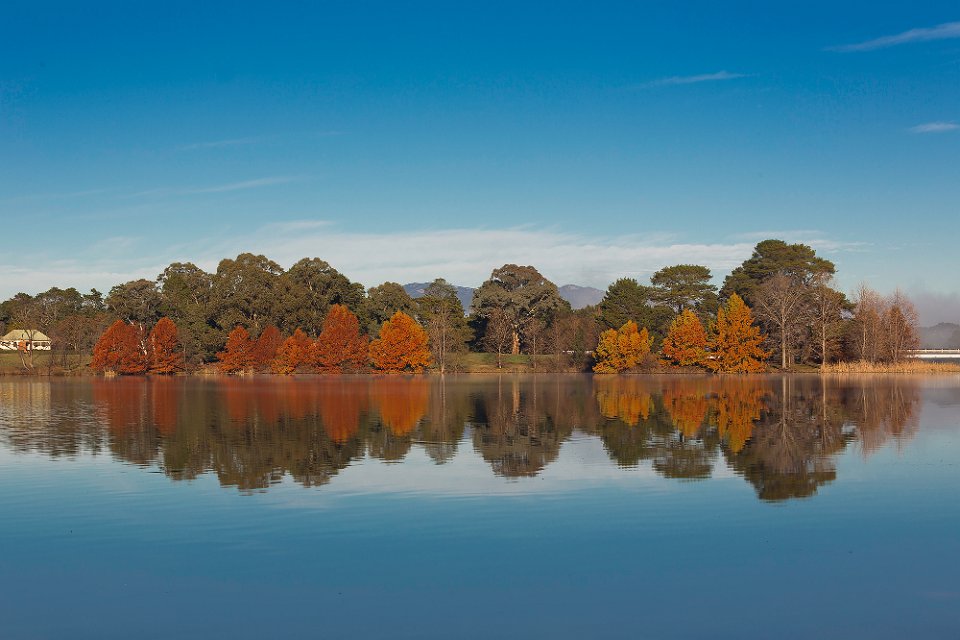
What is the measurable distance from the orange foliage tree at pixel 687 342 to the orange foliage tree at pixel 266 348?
4141 cm

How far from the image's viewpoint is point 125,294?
9788 centimetres

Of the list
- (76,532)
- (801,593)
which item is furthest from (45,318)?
(801,593)

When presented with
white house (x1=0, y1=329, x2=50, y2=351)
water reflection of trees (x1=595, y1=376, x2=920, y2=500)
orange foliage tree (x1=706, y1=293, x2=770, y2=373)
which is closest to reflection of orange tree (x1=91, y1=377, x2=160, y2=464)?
water reflection of trees (x1=595, y1=376, x2=920, y2=500)

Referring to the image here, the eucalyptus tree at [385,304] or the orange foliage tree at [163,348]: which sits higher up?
the eucalyptus tree at [385,304]

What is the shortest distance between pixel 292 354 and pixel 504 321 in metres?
Result: 25.8

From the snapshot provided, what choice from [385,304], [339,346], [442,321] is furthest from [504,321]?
[339,346]

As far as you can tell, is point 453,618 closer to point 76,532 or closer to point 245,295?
point 76,532

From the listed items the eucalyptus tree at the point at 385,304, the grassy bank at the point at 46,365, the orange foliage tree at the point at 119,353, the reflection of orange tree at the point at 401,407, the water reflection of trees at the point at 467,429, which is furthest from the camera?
the eucalyptus tree at the point at 385,304

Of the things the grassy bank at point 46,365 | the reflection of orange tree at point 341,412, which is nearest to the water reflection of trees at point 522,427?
the reflection of orange tree at point 341,412

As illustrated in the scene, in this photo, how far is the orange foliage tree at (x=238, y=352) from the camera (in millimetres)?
88688

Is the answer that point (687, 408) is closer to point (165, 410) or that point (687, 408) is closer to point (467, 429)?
point (467, 429)

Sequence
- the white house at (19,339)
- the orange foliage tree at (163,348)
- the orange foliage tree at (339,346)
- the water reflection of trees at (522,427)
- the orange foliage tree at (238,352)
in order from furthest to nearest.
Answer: the white house at (19,339) → the orange foliage tree at (163,348) → the orange foliage tree at (238,352) → the orange foliage tree at (339,346) → the water reflection of trees at (522,427)

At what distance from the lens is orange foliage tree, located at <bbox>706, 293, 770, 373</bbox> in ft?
277

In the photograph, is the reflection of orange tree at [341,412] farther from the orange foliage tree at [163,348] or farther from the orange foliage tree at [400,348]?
the orange foliage tree at [163,348]
